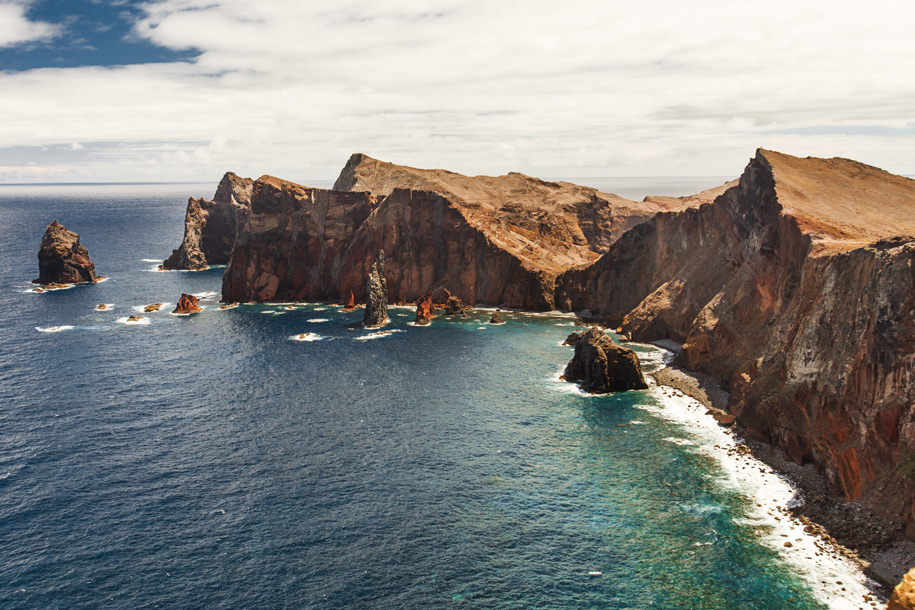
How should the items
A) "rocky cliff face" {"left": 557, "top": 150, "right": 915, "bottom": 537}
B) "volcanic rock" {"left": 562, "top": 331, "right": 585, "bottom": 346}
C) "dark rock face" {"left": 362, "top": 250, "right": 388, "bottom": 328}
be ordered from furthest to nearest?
1. "dark rock face" {"left": 362, "top": 250, "right": 388, "bottom": 328}
2. "volcanic rock" {"left": 562, "top": 331, "right": 585, "bottom": 346}
3. "rocky cliff face" {"left": 557, "top": 150, "right": 915, "bottom": 537}

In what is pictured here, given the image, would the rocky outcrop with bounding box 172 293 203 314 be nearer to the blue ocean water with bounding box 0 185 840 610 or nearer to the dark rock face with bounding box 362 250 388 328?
the blue ocean water with bounding box 0 185 840 610

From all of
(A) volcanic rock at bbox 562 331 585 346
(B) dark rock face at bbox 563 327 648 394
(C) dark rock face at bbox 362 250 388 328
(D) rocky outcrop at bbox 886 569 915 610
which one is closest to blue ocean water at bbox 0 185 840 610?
(B) dark rock face at bbox 563 327 648 394

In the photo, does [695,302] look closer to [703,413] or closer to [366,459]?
[703,413]

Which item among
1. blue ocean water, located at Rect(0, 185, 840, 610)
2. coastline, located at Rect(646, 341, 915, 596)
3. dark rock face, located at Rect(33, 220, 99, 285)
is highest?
dark rock face, located at Rect(33, 220, 99, 285)

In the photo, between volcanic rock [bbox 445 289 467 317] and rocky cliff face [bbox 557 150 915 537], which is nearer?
rocky cliff face [bbox 557 150 915 537]

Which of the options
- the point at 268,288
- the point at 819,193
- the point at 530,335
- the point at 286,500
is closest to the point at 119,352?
the point at 268,288

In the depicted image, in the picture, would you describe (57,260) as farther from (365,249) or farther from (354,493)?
(354,493)
